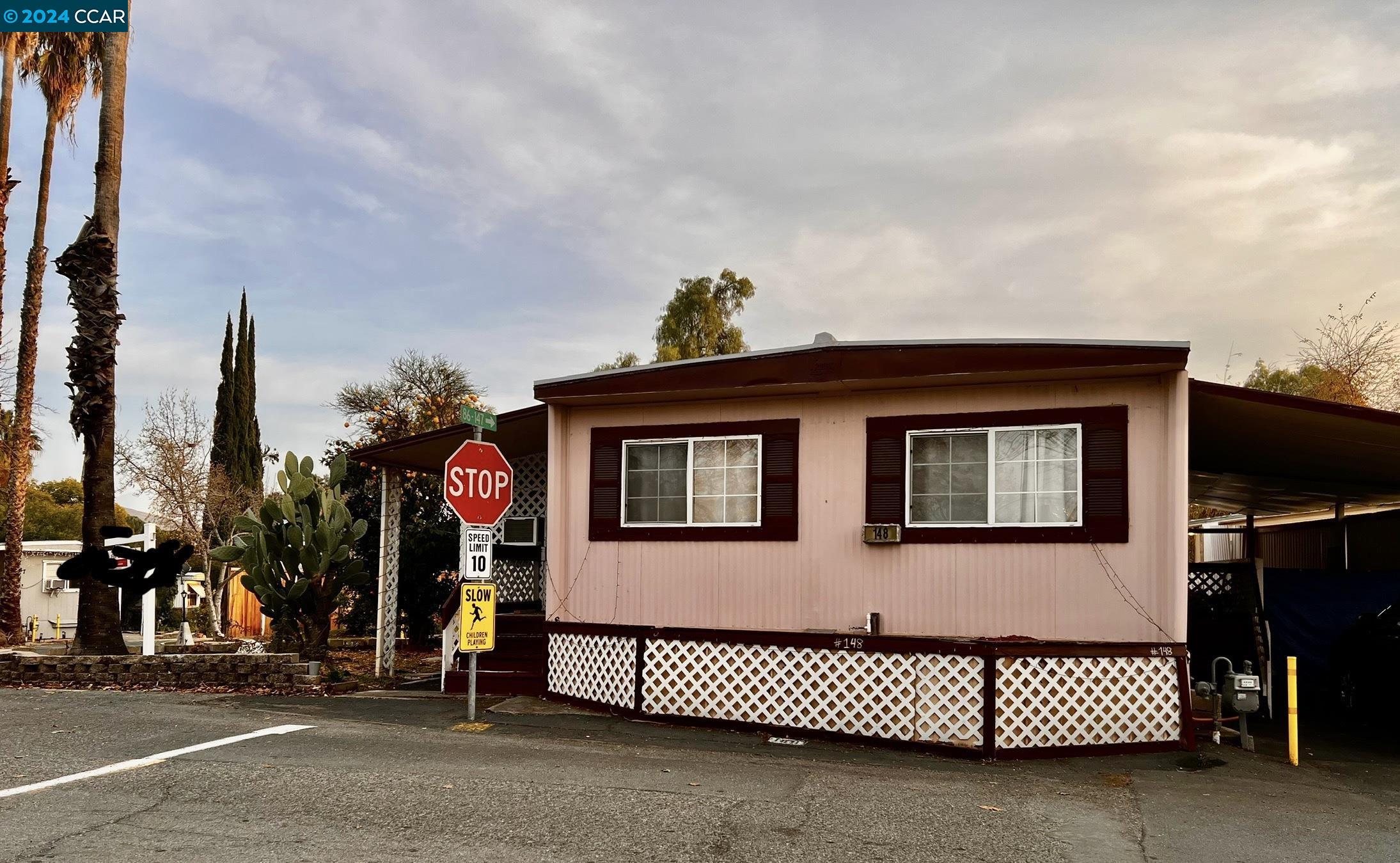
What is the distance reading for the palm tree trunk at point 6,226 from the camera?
20078mm

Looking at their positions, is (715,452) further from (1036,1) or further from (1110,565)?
(1036,1)

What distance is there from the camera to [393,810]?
6.72m

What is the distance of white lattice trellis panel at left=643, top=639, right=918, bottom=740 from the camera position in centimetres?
980

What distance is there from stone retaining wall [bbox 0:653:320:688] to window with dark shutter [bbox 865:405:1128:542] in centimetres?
778

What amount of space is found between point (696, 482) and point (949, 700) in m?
3.69

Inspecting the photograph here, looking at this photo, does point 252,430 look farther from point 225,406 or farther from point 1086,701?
point 1086,701

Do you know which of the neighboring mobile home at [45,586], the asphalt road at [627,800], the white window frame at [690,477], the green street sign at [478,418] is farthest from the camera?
the neighboring mobile home at [45,586]

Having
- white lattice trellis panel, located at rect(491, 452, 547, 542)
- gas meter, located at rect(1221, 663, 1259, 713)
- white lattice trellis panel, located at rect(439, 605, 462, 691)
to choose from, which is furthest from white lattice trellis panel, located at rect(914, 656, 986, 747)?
white lattice trellis panel, located at rect(491, 452, 547, 542)

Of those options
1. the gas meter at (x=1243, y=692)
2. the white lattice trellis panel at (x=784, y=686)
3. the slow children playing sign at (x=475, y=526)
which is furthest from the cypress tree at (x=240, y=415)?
the gas meter at (x=1243, y=692)

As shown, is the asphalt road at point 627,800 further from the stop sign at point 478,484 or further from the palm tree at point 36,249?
the palm tree at point 36,249

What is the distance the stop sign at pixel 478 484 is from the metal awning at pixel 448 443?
2.02 m

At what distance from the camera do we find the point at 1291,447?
38.1 feet

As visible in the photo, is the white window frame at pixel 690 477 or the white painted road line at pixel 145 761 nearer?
the white painted road line at pixel 145 761

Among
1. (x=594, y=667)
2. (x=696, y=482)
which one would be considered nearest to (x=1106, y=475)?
(x=696, y=482)
